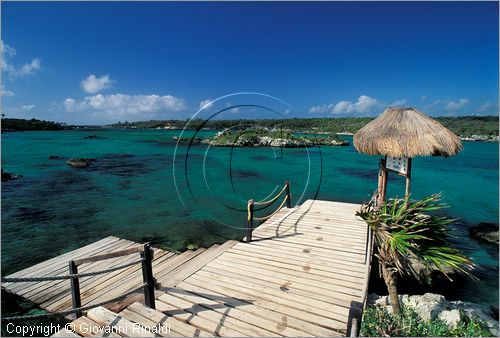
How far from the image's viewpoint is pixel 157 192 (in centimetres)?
2231

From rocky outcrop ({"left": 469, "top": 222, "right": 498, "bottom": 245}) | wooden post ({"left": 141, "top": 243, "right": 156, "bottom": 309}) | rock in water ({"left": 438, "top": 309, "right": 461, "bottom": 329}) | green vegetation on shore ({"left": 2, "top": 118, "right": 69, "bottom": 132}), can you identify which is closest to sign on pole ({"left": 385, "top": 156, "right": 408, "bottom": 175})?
rock in water ({"left": 438, "top": 309, "right": 461, "bottom": 329})

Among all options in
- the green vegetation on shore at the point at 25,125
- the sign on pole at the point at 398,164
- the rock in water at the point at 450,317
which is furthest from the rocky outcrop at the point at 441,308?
the green vegetation on shore at the point at 25,125

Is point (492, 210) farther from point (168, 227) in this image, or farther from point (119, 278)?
point (119, 278)

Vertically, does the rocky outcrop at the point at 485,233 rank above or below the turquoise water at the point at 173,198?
below

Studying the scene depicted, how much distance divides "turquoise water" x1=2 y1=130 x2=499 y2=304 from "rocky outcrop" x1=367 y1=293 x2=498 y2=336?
1.44 meters

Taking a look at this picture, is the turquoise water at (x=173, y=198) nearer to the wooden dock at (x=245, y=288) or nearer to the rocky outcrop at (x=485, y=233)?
the rocky outcrop at (x=485, y=233)

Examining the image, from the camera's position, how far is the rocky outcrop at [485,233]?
44.7 ft

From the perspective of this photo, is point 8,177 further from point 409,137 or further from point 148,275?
point 409,137

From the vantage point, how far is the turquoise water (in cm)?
1236

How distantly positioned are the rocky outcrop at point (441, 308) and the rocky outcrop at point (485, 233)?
6.79 metres

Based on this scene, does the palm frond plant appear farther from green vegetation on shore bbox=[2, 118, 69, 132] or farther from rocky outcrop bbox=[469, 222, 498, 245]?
green vegetation on shore bbox=[2, 118, 69, 132]

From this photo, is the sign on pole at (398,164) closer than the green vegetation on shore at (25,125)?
Yes

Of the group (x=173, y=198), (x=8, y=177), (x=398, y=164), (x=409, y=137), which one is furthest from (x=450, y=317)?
(x=8, y=177)

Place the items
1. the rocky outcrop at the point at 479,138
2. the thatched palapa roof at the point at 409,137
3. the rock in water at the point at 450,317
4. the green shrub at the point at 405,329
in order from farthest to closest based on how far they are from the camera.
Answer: the rocky outcrop at the point at 479,138, the thatched palapa roof at the point at 409,137, the rock in water at the point at 450,317, the green shrub at the point at 405,329
